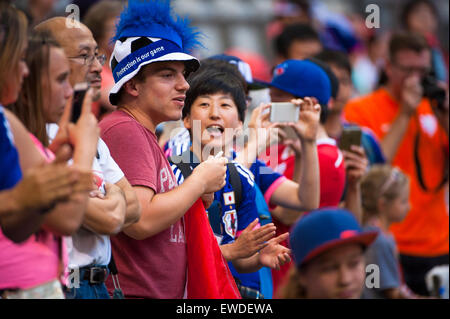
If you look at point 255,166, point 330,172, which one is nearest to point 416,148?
point 330,172

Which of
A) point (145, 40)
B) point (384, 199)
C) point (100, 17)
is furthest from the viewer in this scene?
point (384, 199)

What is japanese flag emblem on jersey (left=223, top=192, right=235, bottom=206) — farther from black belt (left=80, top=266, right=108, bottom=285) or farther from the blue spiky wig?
black belt (left=80, top=266, right=108, bottom=285)

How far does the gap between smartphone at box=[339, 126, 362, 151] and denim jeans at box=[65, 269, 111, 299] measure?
275 cm

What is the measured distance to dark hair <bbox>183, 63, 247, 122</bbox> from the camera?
435 centimetres

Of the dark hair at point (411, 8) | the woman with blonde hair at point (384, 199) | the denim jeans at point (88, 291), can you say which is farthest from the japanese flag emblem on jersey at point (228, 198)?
the dark hair at point (411, 8)

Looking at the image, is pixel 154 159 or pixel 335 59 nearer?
pixel 154 159

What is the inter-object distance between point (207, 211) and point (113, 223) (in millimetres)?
1095

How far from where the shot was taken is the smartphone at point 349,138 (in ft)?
18.8

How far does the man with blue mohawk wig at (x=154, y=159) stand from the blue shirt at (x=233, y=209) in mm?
411

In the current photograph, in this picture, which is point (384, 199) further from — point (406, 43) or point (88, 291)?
point (88, 291)

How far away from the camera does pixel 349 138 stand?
5754 mm

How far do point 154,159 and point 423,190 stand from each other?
13.2 ft

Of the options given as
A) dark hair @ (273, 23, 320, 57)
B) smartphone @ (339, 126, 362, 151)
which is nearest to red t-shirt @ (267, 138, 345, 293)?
smartphone @ (339, 126, 362, 151)

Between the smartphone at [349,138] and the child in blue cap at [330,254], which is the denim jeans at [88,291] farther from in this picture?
the smartphone at [349,138]
